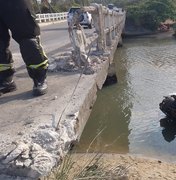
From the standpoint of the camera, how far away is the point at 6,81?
5.75 m

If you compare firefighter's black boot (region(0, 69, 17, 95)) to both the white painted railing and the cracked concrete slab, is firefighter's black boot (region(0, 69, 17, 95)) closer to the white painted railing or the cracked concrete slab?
the cracked concrete slab

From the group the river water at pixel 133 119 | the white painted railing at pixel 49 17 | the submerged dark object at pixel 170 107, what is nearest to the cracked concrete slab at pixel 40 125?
the river water at pixel 133 119

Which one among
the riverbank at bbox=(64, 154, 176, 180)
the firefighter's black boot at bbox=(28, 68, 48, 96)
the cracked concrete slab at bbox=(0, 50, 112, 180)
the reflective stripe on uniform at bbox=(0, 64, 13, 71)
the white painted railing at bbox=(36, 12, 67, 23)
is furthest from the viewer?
the white painted railing at bbox=(36, 12, 67, 23)

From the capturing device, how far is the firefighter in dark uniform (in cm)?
490

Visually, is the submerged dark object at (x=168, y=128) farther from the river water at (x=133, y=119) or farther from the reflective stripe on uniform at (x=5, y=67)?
the reflective stripe on uniform at (x=5, y=67)

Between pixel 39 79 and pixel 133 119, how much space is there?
397 cm

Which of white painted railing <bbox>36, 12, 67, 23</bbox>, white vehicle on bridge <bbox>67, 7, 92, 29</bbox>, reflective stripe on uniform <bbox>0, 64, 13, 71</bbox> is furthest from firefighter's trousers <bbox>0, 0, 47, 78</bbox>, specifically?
white painted railing <bbox>36, 12, 67, 23</bbox>

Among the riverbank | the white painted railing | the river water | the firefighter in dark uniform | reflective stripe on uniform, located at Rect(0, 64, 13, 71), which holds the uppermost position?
the firefighter in dark uniform

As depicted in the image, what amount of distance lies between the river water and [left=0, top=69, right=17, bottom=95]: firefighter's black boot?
53.7 inches

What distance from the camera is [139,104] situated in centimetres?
1023

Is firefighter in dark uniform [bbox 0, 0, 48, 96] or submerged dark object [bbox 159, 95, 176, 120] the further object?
submerged dark object [bbox 159, 95, 176, 120]

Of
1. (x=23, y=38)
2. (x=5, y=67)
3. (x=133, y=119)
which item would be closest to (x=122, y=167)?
(x=23, y=38)

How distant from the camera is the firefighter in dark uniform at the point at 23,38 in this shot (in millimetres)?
4898

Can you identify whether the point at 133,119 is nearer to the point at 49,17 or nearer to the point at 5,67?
the point at 5,67
